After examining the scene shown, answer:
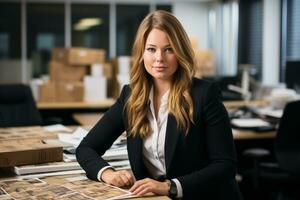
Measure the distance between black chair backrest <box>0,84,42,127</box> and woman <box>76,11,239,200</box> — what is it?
2272 mm

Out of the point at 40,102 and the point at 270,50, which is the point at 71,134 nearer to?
the point at 40,102

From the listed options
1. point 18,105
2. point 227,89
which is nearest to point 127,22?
point 227,89

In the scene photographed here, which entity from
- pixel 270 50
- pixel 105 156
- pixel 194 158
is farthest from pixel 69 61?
pixel 194 158

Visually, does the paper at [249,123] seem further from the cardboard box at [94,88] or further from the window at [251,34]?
the window at [251,34]

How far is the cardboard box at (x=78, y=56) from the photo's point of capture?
543 cm

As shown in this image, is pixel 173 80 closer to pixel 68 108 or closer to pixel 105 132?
pixel 105 132

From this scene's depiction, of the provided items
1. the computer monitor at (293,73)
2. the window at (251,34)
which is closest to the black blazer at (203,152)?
the computer monitor at (293,73)

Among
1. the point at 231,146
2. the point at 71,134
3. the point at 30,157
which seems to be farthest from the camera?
the point at 71,134

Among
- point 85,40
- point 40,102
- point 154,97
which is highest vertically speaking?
point 85,40

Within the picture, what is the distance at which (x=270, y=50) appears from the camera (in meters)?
6.09

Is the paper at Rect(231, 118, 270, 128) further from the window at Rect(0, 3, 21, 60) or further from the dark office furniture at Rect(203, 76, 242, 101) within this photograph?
the window at Rect(0, 3, 21, 60)

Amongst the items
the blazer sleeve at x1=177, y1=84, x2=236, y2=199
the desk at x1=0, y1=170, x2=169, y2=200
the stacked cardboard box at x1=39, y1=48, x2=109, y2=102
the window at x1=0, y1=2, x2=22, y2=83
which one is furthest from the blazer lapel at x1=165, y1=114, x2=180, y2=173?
the window at x1=0, y1=2, x2=22, y2=83

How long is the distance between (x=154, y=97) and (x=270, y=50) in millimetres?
4764

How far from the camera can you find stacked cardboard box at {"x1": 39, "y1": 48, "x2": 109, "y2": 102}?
5383mm
